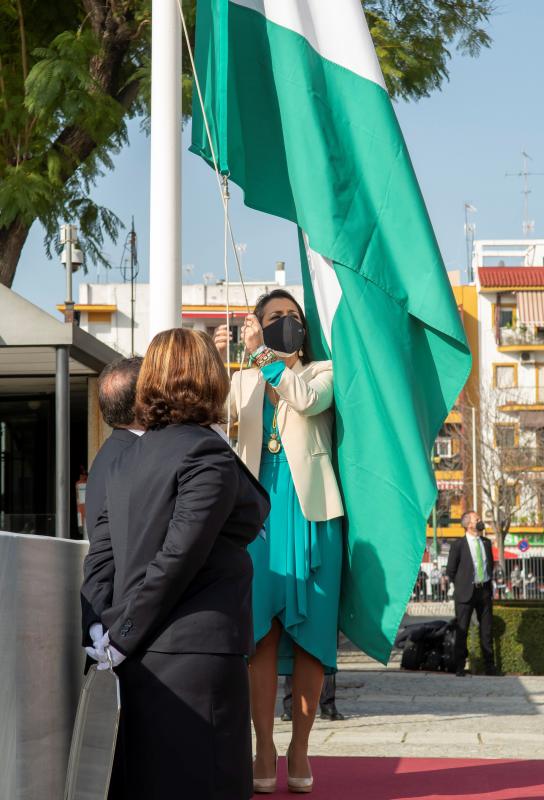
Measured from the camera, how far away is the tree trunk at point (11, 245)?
46.3 ft

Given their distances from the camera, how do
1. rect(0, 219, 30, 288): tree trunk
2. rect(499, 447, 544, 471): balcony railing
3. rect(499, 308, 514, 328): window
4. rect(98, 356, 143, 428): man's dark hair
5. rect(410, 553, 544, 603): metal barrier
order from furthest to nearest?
1. rect(499, 308, 514, 328): window
2. rect(499, 447, 544, 471): balcony railing
3. rect(410, 553, 544, 603): metal barrier
4. rect(0, 219, 30, 288): tree trunk
5. rect(98, 356, 143, 428): man's dark hair

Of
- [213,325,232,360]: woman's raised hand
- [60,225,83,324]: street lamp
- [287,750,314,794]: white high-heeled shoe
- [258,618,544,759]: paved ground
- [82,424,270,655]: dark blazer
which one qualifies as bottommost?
[258,618,544,759]: paved ground

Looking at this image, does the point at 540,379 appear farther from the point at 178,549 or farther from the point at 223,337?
the point at 178,549

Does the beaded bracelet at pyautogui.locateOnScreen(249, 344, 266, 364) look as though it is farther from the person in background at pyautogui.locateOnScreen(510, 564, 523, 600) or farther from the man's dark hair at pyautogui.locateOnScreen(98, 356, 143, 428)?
the person in background at pyautogui.locateOnScreen(510, 564, 523, 600)

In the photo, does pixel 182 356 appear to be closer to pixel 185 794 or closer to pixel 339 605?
pixel 185 794

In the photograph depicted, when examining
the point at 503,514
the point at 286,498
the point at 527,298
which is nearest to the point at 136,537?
the point at 286,498

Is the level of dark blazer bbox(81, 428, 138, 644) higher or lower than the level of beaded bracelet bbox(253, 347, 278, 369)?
lower

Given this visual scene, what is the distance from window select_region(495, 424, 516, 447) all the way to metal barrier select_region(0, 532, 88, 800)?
5399 cm

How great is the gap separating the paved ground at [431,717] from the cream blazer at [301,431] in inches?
72.9

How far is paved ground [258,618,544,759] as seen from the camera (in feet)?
22.3

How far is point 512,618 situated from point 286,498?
11.4 meters

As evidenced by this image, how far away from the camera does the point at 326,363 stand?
18.0 ft

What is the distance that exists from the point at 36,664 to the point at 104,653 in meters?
0.21

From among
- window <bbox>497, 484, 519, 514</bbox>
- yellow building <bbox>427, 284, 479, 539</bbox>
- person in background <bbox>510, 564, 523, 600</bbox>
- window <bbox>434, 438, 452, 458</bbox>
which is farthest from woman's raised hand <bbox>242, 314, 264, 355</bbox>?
window <bbox>434, 438, 452, 458</bbox>
